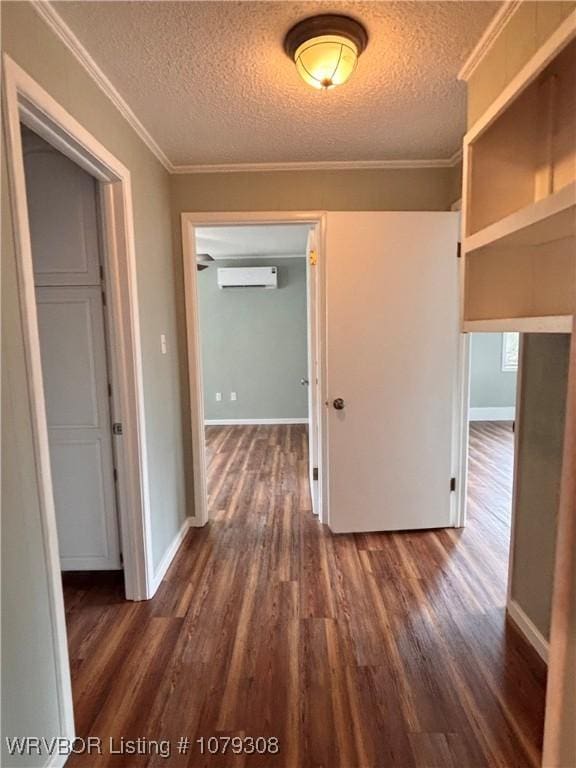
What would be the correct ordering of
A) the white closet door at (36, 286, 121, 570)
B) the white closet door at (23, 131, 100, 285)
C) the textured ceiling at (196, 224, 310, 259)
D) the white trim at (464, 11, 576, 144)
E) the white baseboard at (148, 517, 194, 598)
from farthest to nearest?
1. the textured ceiling at (196, 224, 310, 259)
2. the white baseboard at (148, 517, 194, 598)
3. the white closet door at (36, 286, 121, 570)
4. the white closet door at (23, 131, 100, 285)
5. the white trim at (464, 11, 576, 144)

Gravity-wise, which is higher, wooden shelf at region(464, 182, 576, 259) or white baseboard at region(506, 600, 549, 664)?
wooden shelf at region(464, 182, 576, 259)

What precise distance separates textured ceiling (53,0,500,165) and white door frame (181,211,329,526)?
34 centimetres

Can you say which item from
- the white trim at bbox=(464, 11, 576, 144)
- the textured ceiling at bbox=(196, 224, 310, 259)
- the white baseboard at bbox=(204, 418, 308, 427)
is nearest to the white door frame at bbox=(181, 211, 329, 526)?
the white trim at bbox=(464, 11, 576, 144)

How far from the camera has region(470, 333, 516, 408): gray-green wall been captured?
6008 mm

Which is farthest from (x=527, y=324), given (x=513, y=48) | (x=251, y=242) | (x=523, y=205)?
(x=251, y=242)

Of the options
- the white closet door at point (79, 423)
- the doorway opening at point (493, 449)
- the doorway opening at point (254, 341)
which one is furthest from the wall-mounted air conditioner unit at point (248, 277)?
the white closet door at point (79, 423)

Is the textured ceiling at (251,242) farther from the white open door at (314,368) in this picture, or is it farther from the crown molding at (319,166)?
the crown molding at (319,166)

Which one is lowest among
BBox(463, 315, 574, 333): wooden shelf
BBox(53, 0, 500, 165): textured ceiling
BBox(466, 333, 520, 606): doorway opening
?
BBox(466, 333, 520, 606): doorway opening

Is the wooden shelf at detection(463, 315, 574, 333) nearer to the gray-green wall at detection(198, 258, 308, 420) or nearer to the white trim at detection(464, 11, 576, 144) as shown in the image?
the white trim at detection(464, 11, 576, 144)

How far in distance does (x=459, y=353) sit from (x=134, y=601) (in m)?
2.39

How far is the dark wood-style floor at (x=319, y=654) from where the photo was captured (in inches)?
53.2

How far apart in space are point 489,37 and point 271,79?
2.77 ft

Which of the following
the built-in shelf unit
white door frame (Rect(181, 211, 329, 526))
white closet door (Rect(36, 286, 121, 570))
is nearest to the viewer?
the built-in shelf unit

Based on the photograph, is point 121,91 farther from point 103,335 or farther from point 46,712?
point 46,712
